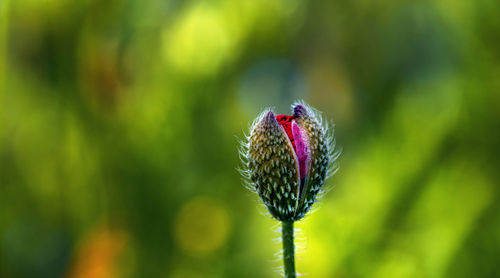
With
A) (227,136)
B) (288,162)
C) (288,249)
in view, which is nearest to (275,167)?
(288,162)

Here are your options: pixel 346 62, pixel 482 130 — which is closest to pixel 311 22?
pixel 346 62

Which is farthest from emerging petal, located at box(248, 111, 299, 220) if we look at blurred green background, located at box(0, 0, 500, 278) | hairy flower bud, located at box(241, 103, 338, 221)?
blurred green background, located at box(0, 0, 500, 278)

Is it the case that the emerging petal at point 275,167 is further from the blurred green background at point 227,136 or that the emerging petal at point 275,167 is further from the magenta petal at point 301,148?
the blurred green background at point 227,136

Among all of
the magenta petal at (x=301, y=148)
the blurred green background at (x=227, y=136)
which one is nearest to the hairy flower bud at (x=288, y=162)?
the magenta petal at (x=301, y=148)

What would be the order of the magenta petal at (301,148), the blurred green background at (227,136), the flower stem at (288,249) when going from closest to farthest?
the flower stem at (288,249), the magenta petal at (301,148), the blurred green background at (227,136)

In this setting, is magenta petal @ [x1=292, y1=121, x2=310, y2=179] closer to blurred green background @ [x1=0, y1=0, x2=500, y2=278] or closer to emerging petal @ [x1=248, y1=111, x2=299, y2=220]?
emerging petal @ [x1=248, y1=111, x2=299, y2=220]

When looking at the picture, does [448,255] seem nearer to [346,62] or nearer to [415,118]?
[415,118]
